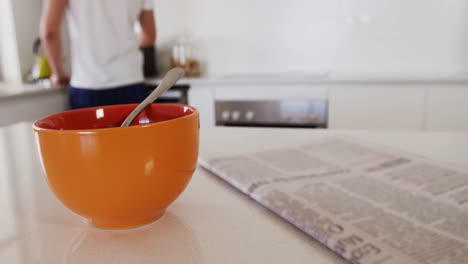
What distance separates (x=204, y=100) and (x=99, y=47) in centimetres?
62

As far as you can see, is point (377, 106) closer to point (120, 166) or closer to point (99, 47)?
point (99, 47)

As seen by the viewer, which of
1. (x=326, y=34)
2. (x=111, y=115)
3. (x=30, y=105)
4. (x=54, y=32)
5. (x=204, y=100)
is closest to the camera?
(x=111, y=115)

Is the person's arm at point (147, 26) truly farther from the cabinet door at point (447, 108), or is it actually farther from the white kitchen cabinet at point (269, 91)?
the cabinet door at point (447, 108)

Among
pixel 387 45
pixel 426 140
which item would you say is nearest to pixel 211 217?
pixel 426 140

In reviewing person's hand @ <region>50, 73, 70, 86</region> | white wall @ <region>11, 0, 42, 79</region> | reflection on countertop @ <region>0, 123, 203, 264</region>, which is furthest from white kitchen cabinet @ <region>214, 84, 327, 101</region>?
reflection on countertop @ <region>0, 123, 203, 264</region>

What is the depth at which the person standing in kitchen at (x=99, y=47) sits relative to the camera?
1.72 meters

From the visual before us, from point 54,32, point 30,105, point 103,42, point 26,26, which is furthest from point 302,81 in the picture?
point 26,26

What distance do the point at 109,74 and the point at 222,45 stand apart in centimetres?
89

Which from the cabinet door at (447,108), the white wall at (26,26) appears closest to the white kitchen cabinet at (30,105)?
the white wall at (26,26)

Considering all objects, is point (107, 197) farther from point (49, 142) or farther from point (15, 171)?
point (15, 171)

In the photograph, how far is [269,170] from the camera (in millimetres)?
584

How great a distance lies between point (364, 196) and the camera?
48cm

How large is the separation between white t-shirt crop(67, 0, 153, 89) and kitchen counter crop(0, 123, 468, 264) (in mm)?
1274

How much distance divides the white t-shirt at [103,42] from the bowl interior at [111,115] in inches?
53.7
